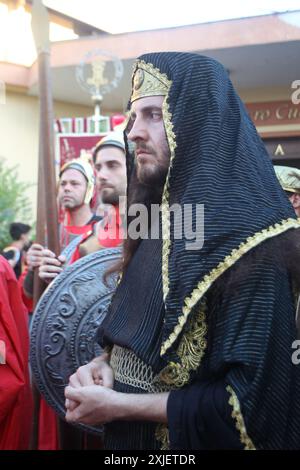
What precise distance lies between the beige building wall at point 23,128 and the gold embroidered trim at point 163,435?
8335 mm

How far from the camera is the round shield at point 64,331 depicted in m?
2.28

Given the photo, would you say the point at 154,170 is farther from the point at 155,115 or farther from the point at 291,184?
the point at 291,184

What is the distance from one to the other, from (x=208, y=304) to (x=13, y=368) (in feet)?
4.78

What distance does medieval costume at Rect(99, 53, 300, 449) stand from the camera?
52.7 inches

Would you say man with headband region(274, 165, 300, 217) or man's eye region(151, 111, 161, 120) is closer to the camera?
man's eye region(151, 111, 161, 120)

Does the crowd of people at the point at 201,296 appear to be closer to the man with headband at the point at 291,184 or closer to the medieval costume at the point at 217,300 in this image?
the medieval costume at the point at 217,300

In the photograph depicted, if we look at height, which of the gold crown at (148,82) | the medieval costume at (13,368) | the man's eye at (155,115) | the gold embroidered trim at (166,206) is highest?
the gold crown at (148,82)

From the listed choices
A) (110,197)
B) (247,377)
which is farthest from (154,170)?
(110,197)

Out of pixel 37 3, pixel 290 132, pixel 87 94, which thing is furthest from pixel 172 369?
pixel 87 94

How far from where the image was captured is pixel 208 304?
1428 millimetres

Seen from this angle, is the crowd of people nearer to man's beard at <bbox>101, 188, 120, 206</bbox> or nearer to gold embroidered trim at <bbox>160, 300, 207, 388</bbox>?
gold embroidered trim at <bbox>160, 300, 207, 388</bbox>

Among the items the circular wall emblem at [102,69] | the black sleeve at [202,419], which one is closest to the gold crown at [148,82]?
the black sleeve at [202,419]

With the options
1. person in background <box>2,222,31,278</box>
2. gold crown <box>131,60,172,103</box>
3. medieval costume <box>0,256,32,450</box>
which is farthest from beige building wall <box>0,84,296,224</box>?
gold crown <box>131,60,172,103</box>

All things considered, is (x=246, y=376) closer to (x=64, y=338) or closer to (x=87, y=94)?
(x=64, y=338)
